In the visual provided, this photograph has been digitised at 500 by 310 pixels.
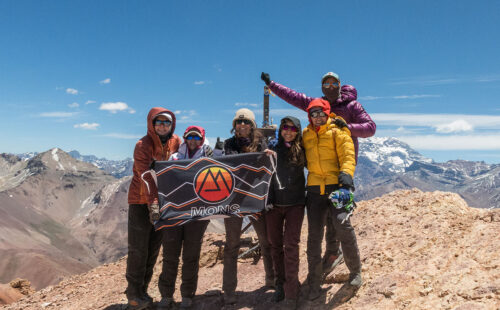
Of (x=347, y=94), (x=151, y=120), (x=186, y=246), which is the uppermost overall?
(x=347, y=94)

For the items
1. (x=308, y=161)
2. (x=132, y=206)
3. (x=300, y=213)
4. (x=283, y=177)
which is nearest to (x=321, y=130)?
(x=308, y=161)

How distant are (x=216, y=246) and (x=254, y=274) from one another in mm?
3233

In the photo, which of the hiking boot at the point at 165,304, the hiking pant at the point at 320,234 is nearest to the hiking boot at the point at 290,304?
the hiking pant at the point at 320,234

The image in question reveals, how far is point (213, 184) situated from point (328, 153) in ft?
7.98

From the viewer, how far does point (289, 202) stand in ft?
22.3

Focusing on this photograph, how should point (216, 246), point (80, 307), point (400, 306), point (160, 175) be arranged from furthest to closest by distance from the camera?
point (216, 246) < point (80, 307) < point (160, 175) < point (400, 306)

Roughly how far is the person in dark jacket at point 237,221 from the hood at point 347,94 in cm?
189

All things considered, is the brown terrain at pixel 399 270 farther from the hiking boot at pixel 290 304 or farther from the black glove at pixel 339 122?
the black glove at pixel 339 122

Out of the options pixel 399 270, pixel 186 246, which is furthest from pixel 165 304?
pixel 399 270

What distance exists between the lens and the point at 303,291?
755cm

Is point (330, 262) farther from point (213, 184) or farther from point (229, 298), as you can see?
point (213, 184)

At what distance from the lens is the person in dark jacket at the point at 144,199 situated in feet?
23.6

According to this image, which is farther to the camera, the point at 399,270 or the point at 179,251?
the point at 179,251

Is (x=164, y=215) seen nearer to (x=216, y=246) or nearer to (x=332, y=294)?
(x=332, y=294)
